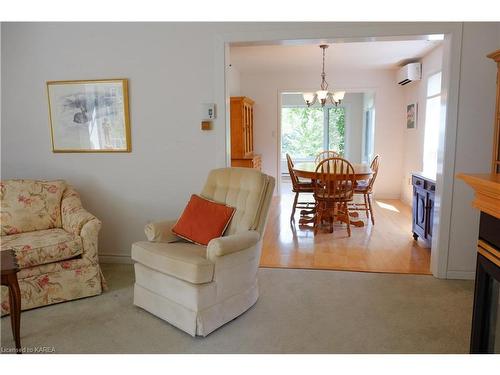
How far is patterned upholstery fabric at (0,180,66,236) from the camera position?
290 centimetres

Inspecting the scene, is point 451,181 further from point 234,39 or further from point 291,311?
point 234,39

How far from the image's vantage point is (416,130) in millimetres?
5914

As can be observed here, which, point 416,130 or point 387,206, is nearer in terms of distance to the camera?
point 416,130

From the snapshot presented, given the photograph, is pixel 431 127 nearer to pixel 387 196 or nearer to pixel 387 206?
pixel 387 206

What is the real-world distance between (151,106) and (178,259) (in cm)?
160

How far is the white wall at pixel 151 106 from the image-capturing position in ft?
9.51

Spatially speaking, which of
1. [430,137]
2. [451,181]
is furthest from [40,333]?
[430,137]

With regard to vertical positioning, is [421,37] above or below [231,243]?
above

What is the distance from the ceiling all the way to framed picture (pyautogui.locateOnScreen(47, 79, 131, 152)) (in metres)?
1.74

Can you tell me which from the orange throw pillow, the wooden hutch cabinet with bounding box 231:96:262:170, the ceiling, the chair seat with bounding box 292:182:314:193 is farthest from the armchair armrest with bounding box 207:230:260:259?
the wooden hutch cabinet with bounding box 231:96:262:170

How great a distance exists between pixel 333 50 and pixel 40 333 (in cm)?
452

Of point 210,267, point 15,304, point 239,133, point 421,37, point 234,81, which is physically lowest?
point 15,304

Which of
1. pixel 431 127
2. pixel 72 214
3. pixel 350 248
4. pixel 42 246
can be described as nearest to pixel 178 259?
pixel 42 246

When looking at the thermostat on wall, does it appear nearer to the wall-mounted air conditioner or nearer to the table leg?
the table leg
